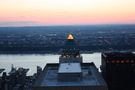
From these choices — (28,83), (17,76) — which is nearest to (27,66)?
(17,76)

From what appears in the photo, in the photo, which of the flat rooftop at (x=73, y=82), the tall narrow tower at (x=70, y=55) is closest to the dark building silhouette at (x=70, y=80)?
the flat rooftop at (x=73, y=82)

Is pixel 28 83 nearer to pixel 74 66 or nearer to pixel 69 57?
pixel 69 57

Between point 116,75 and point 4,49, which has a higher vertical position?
point 116,75

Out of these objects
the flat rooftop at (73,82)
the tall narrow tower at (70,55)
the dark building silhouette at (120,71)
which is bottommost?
the dark building silhouette at (120,71)

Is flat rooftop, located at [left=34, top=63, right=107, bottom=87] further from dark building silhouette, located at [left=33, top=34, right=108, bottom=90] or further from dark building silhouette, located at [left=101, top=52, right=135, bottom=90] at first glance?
dark building silhouette, located at [left=101, top=52, right=135, bottom=90]

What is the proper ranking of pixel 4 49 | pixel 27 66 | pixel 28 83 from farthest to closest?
pixel 4 49
pixel 27 66
pixel 28 83

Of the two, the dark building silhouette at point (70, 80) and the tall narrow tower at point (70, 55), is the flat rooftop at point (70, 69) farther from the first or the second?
the tall narrow tower at point (70, 55)

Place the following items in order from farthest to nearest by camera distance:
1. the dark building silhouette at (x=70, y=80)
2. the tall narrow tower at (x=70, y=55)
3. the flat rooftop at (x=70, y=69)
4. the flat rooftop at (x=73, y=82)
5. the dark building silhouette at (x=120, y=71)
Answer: the dark building silhouette at (x=120, y=71) → the tall narrow tower at (x=70, y=55) → the flat rooftop at (x=70, y=69) → the flat rooftop at (x=73, y=82) → the dark building silhouette at (x=70, y=80)

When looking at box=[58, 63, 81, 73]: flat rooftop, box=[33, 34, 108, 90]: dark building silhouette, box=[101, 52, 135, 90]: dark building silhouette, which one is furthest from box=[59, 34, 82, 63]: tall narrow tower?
box=[58, 63, 81, 73]: flat rooftop

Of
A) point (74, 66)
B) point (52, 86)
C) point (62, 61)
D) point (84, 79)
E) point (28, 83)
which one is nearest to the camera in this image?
point (52, 86)
